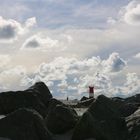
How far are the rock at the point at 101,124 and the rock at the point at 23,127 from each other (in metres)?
1.57

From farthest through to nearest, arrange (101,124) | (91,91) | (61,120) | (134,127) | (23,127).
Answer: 1. (91,91)
2. (61,120)
3. (101,124)
4. (134,127)
5. (23,127)

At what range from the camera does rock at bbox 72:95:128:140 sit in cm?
2055

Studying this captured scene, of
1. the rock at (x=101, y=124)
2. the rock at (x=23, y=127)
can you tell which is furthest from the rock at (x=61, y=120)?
the rock at (x=23, y=127)

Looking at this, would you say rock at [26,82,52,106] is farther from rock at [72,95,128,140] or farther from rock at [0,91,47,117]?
rock at [72,95,128,140]

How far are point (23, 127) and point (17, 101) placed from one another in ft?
26.8

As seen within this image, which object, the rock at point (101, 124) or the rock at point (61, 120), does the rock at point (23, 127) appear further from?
the rock at point (61, 120)

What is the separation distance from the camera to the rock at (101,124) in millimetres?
20547

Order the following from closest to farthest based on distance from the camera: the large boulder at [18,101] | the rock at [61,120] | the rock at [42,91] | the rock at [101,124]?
→ 1. the rock at [101,124]
2. the rock at [61,120]
3. the large boulder at [18,101]
4. the rock at [42,91]

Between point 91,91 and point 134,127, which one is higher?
point 91,91

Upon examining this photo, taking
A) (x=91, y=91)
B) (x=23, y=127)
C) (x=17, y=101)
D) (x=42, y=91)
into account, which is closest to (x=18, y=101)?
(x=17, y=101)

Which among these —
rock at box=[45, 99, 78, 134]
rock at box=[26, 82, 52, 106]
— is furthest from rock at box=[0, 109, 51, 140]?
rock at box=[26, 82, 52, 106]

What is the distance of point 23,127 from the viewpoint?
64.6 feet

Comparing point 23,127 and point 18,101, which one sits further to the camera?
point 18,101

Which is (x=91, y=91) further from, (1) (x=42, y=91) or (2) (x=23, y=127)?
(2) (x=23, y=127)
